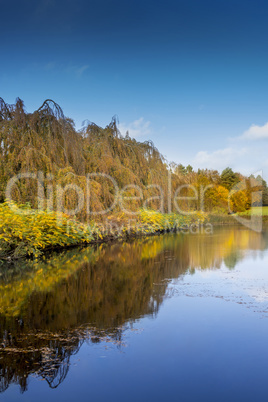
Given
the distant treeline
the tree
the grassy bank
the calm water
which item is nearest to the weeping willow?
the distant treeline

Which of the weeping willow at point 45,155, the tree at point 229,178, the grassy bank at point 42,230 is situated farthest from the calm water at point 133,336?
the tree at point 229,178

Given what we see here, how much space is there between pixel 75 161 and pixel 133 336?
329 inches

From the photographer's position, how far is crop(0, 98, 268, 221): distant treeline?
998 cm

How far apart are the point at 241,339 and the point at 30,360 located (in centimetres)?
190

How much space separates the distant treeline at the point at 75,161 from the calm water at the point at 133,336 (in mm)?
3373

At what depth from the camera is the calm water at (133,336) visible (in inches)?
→ 108

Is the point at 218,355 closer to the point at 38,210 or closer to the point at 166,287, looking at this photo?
the point at 166,287

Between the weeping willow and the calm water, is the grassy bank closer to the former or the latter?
the weeping willow

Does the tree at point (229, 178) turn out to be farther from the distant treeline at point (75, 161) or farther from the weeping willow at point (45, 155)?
the weeping willow at point (45, 155)

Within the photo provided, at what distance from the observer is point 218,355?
10.7 feet

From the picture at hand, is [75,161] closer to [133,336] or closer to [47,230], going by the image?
[47,230]

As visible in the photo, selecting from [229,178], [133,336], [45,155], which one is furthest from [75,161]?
[229,178]

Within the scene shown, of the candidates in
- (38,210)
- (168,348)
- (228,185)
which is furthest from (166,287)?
(228,185)

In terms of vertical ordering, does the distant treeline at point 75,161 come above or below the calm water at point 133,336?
above
